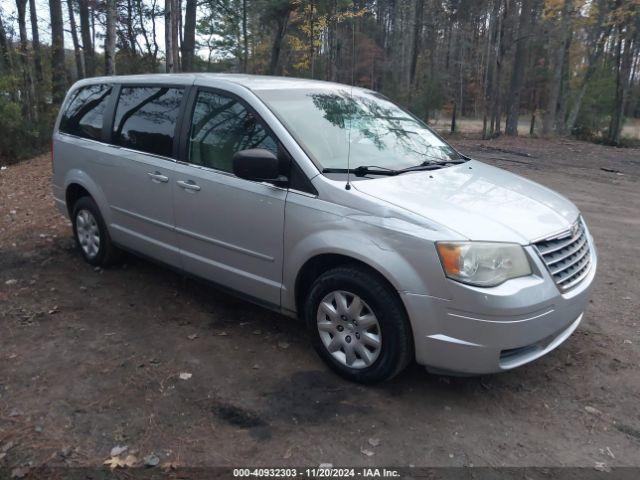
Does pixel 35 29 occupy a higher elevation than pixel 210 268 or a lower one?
higher

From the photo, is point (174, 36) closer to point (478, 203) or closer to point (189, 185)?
point (189, 185)

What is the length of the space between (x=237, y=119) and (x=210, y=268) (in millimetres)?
1167

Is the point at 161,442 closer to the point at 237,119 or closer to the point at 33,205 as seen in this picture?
the point at 237,119

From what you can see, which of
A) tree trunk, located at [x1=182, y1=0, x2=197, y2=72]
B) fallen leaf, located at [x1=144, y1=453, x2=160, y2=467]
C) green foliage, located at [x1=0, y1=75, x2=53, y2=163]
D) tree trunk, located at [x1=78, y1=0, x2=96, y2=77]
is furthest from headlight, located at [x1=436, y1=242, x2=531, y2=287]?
tree trunk, located at [x1=78, y1=0, x2=96, y2=77]

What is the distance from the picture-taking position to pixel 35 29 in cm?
2075

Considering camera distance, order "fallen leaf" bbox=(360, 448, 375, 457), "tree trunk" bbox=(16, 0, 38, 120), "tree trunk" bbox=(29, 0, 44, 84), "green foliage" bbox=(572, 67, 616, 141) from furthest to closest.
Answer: "green foliage" bbox=(572, 67, 616, 141), "tree trunk" bbox=(29, 0, 44, 84), "tree trunk" bbox=(16, 0, 38, 120), "fallen leaf" bbox=(360, 448, 375, 457)

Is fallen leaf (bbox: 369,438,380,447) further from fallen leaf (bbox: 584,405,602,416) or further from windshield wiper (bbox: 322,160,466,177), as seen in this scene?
windshield wiper (bbox: 322,160,466,177)

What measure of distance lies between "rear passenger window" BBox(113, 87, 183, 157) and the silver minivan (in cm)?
2

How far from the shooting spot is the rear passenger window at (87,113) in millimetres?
5227

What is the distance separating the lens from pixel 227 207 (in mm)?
3885

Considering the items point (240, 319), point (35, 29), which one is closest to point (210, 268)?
point (240, 319)

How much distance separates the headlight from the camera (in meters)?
2.88

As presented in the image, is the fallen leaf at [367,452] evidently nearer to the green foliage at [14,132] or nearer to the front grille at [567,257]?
the front grille at [567,257]

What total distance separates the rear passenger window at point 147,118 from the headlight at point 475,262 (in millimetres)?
2551
